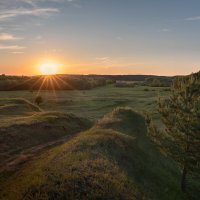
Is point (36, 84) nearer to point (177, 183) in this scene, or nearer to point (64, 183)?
point (177, 183)

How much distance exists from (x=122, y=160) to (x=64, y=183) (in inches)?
414

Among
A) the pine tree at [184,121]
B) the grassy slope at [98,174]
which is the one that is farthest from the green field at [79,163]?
the pine tree at [184,121]

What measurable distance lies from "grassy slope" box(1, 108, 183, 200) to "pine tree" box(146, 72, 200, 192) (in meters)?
3.02

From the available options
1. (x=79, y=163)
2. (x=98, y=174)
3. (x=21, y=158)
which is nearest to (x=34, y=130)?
(x=21, y=158)

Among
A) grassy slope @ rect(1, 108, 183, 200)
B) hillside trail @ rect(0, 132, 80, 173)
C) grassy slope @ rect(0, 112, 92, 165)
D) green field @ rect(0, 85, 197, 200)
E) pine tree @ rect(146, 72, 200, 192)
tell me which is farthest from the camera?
grassy slope @ rect(0, 112, 92, 165)

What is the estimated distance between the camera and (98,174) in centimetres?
2373

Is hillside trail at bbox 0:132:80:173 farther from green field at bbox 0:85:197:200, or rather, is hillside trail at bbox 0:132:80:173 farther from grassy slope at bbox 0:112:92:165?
grassy slope at bbox 0:112:92:165

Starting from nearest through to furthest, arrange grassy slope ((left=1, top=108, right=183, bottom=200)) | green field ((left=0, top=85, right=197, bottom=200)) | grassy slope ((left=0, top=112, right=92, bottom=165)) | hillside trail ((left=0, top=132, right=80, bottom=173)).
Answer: grassy slope ((left=1, top=108, right=183, bottom=200))
green field ((left=0, top=85, right=197, bottom=200))
hillside trail ((left=0, top=132, right=80, bottom=173))
grassy slope ((left=0, top=112, right=92, bottom=165))

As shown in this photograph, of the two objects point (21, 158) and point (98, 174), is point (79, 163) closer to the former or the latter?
point (98, 174)

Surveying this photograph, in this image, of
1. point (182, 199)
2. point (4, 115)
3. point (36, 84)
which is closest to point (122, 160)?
point (182, 199)

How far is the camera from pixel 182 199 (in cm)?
3145

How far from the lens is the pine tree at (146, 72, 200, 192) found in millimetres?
31172

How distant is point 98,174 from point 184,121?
454 inches

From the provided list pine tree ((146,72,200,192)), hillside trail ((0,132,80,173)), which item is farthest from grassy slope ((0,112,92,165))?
pine tree ((146,72,200,192))
